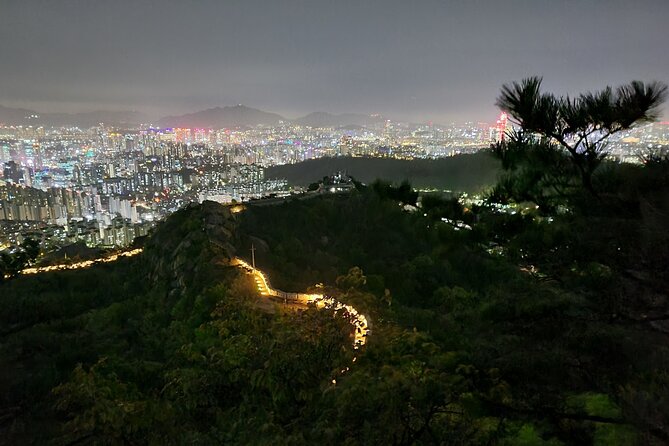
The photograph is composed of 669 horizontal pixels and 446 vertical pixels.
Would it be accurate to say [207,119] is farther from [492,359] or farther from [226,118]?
[492,359]

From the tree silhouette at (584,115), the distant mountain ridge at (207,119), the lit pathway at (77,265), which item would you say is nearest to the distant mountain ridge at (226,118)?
the distant mountain ridge at (207,119)

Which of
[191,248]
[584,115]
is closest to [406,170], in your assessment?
[191,248]

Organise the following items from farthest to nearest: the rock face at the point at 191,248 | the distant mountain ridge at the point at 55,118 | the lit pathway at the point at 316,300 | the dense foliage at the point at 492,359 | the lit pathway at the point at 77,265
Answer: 1. the distant mountain ridge at the point at 55,118
2. the lit pathway at the point at 77,265
3. the rock face at the point at 191,248
4. the lit pathway at the point at 316,300
5. the dense foliage at the point at 492,359

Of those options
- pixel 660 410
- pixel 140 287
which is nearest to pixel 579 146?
pixel 660 410

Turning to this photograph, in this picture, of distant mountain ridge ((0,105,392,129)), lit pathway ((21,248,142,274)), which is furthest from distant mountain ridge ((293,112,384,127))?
lit pathway ((21,248,142,274))

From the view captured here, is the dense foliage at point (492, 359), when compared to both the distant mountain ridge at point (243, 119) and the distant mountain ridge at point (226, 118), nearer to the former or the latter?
the distant mountain ridge at point (243, 119)

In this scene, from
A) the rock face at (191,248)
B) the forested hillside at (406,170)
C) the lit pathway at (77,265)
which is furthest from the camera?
the forested hillside at (406,170)
